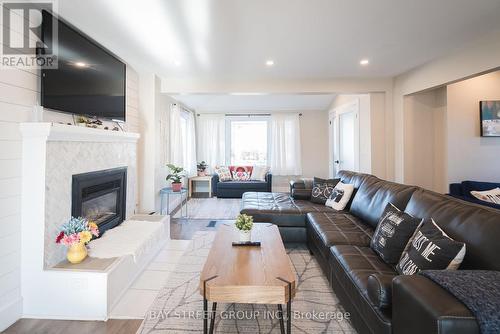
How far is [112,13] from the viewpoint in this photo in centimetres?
224

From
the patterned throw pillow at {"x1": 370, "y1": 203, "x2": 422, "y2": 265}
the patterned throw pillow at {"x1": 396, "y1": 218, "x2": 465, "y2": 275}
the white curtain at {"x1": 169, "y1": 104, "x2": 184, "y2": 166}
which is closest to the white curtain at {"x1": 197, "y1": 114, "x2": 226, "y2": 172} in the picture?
the white curtain at {"x1": 169, "y1": 104, "x2": 184, "y2": 166}

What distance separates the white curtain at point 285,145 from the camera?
6.93m

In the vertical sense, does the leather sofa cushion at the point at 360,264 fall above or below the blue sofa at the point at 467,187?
below

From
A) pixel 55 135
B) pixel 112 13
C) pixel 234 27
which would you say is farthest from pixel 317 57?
pixel 55 135

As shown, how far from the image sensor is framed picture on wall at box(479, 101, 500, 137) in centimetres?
395

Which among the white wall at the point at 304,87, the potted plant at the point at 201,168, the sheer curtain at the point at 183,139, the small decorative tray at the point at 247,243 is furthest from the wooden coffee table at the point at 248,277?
the potted plant at the point at 201,168

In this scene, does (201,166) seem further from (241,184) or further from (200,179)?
(241,184)

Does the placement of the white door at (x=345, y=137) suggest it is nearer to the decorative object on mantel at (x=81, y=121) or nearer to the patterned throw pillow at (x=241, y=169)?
the patterned throw pillow at (x=241, y=169)

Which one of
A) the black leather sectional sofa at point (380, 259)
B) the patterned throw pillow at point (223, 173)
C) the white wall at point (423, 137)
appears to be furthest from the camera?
the patterned throw pillow at point (223, 173)

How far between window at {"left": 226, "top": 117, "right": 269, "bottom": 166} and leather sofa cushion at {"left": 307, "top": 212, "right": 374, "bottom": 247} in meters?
4.27

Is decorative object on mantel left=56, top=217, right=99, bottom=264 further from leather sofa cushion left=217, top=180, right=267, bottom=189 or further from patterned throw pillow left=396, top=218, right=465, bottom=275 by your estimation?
leather sofa cushion left=217, top=180, right=267, bottom=189

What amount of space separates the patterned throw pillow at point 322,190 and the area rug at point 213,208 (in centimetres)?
164

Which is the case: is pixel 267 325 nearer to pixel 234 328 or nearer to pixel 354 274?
pixel 234 328

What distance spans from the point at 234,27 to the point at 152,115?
216cm
